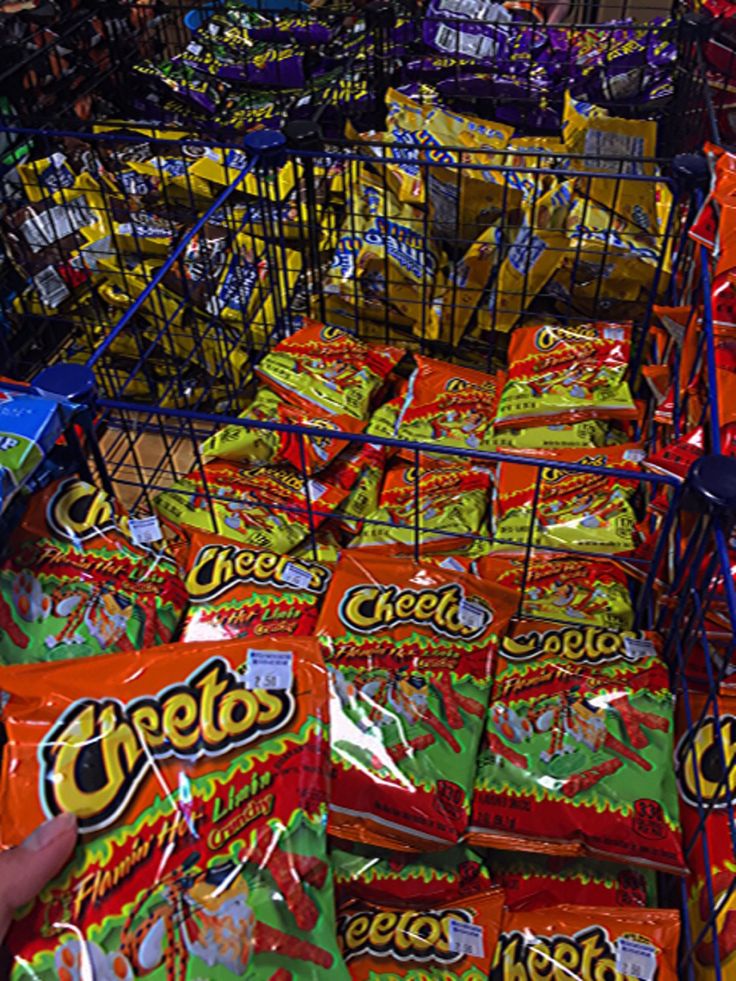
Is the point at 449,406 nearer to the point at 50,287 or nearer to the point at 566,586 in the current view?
the point at 566,586

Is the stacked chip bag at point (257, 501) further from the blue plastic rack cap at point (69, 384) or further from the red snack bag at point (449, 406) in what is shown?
the blue plastic rack cap at point (69, 384)

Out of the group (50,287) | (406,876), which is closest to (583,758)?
(406,876)

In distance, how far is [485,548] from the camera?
1415 mm

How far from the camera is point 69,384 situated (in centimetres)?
103

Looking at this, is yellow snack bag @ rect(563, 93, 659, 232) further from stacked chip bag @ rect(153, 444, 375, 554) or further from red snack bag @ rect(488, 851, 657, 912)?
red snack bag @ rect(488, 851, 657, 912)

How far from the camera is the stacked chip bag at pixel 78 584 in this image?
988mm

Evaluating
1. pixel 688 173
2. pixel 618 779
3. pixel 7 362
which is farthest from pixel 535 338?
pixel 7 362

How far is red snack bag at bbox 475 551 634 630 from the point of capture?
127 cm

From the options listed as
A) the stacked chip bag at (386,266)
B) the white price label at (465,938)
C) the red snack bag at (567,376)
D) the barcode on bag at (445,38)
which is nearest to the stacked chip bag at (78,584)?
the white price label at (465,938)

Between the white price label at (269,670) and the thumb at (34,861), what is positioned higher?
the white price label at (269,670)

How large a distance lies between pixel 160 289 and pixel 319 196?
1.50 ft

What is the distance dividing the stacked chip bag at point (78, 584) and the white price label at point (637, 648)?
0.62 m

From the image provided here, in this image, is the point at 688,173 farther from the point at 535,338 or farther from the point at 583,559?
the point at 583,559

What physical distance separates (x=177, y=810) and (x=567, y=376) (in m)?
1.19
